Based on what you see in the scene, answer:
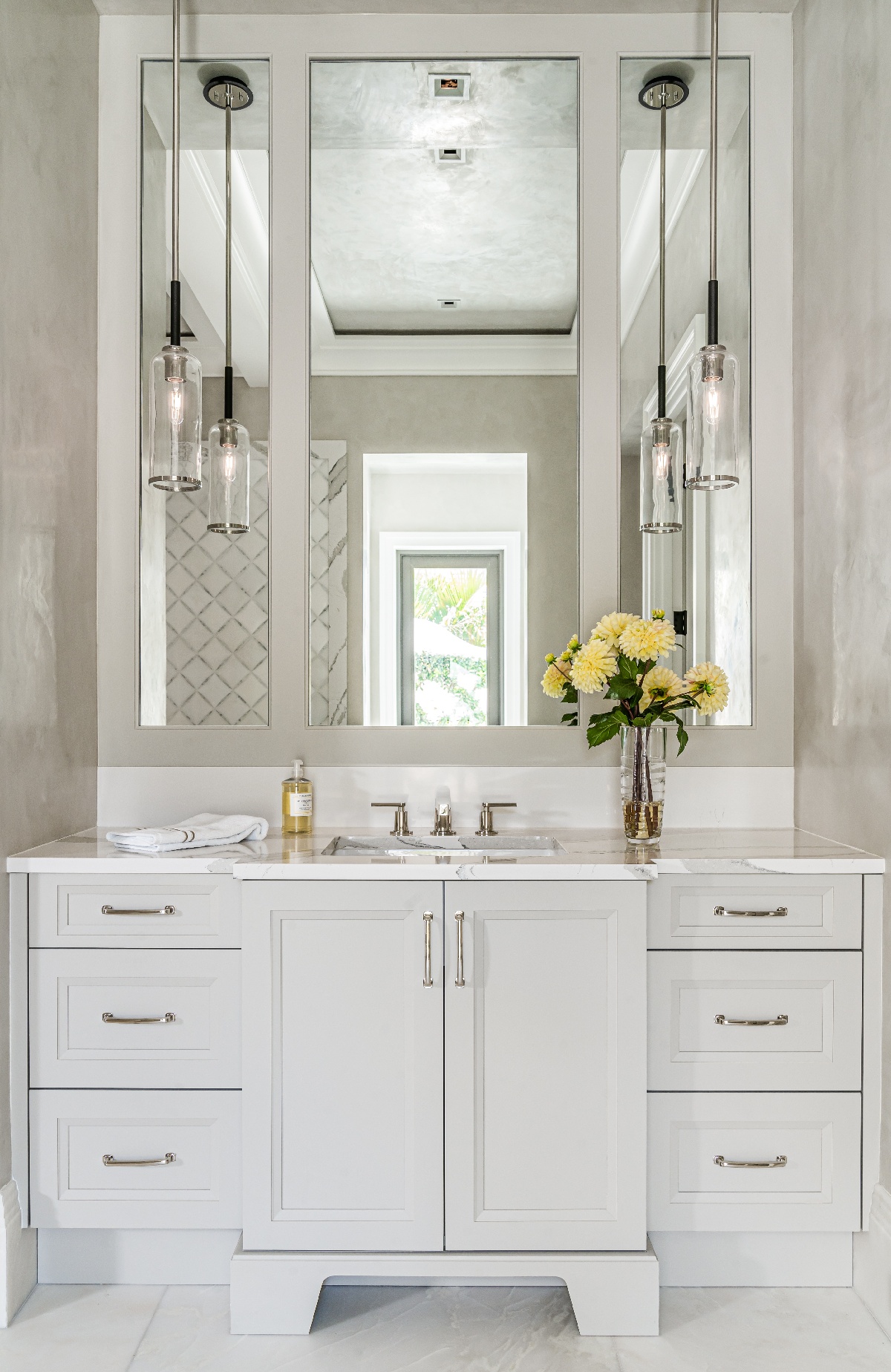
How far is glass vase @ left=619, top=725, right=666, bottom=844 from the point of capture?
203 centimetres

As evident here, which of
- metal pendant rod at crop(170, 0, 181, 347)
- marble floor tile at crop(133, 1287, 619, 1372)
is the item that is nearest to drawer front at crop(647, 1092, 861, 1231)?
marble floor tile at crop(133, 1287, 619, 1372)

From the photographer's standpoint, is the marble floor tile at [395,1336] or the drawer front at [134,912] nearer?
the marble floor tile at [395,1336]

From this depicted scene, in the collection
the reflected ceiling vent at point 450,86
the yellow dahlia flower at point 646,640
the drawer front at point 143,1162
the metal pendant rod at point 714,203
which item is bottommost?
the drawer front at point 143,1162

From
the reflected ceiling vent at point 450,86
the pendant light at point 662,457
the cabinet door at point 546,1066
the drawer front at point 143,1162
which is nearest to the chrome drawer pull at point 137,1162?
the drawer front at point 143,1162

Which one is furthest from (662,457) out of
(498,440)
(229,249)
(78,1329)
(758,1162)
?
(78,1329)

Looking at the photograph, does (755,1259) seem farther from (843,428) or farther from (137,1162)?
(843,428)

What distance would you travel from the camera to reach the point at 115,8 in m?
2.32

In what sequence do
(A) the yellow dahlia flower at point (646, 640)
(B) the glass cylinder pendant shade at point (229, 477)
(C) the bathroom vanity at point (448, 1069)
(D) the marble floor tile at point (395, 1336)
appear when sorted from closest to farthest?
(D) the marble floor tile at point (395, 1336) → (C) the bathroom vanity at point (448, 1069) → (A) the yellow dahlia flower at point (646, 640) → (B) the glass cylinder pendant shade at point (229, 477)

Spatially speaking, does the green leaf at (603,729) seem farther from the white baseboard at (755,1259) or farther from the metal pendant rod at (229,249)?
the metal pendant rod at (229,249)

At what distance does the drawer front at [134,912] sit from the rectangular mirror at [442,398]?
0.61 metres

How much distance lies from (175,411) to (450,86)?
1125 mm

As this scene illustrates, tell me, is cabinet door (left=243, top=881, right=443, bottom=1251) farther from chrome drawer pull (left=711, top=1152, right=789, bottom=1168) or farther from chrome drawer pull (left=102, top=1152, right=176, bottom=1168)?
chrome drawer pull (left=711, top=1152, right=789, bottom=1168)

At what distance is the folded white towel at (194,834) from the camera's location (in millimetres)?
1906

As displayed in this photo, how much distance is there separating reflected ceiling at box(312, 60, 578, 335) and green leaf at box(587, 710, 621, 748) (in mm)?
994
